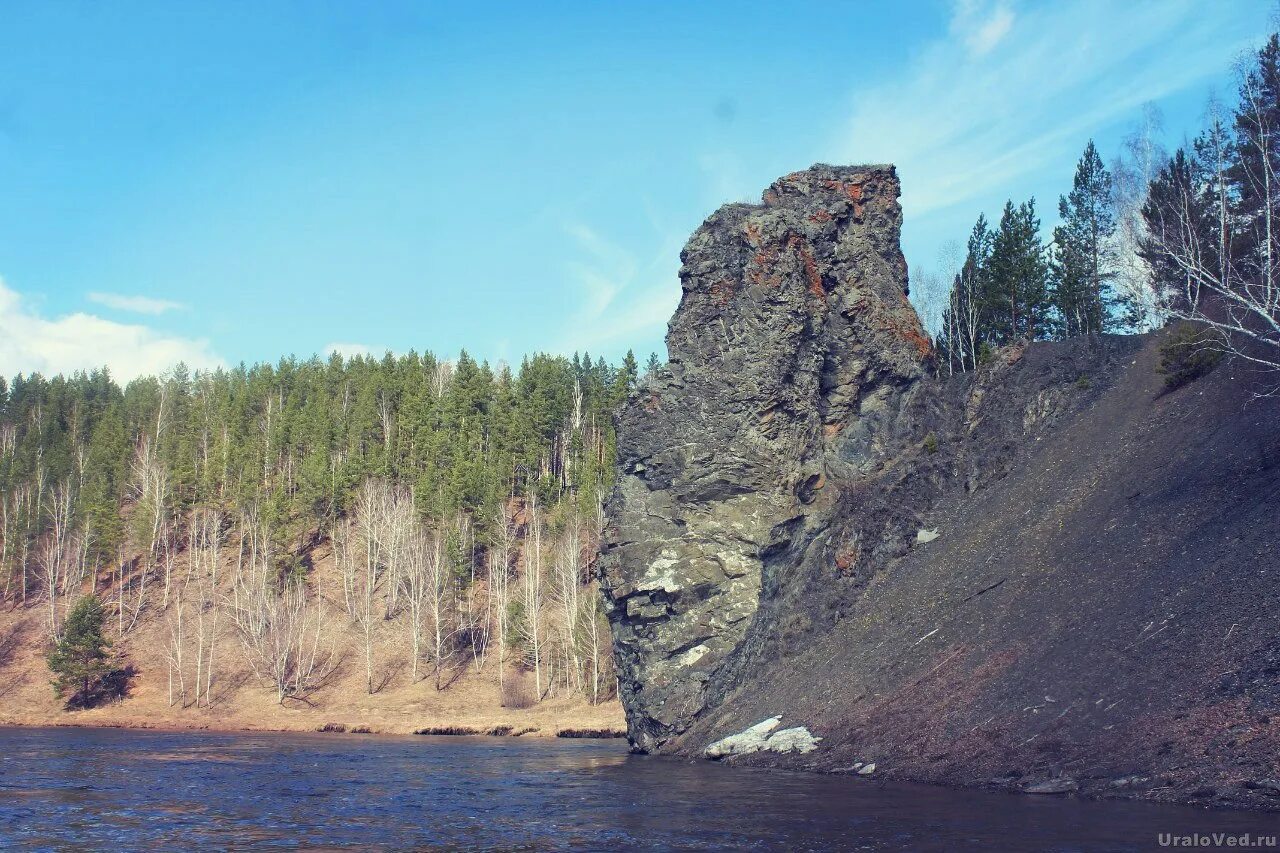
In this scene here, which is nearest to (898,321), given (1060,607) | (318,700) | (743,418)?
(743,418)

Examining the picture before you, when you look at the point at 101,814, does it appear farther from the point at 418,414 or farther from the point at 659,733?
the point at 418,414

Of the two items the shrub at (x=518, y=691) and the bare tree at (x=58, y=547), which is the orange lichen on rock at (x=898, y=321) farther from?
the bare tree at (x=58, y=547)

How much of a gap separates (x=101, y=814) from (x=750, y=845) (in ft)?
55.4

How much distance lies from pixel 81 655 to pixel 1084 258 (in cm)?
8008

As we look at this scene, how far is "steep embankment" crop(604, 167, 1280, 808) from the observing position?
76.4 feet

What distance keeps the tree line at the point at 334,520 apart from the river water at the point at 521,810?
37.5 meters

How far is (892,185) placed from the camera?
195 ft

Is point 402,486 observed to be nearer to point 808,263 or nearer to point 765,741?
point 808,263

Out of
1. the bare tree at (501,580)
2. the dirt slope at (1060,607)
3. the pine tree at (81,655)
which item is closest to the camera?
the dirt slope at (1060,607)

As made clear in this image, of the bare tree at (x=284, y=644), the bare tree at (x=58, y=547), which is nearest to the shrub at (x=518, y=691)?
the bare tree at (x=284, y=644)

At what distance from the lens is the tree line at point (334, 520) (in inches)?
3061

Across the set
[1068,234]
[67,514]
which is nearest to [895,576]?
[1068,234]

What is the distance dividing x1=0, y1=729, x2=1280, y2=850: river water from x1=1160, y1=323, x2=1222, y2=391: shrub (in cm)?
2509

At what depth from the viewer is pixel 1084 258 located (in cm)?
6469
